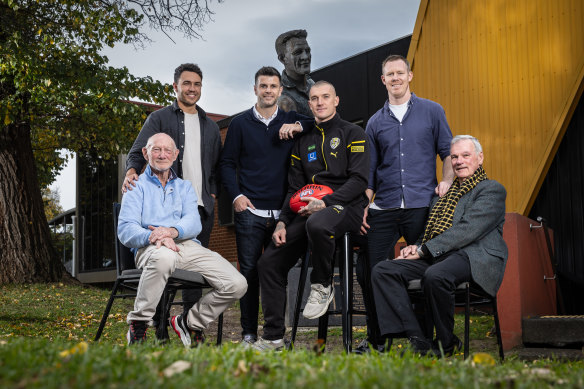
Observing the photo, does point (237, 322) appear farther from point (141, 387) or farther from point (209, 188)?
point (141, 387)

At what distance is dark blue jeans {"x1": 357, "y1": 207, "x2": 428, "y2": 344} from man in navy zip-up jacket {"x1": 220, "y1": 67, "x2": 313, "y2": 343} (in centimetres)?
72

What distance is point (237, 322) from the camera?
9.37m

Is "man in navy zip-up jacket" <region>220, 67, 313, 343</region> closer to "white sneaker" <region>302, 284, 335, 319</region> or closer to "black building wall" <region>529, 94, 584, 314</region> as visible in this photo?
"white sneaker" <region>302, 284, 335, 319</region>

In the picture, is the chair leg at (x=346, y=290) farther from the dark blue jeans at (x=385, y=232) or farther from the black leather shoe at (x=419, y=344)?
the black leather shoe at (x=419, y=344)

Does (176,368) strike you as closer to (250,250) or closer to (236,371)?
(236,371)

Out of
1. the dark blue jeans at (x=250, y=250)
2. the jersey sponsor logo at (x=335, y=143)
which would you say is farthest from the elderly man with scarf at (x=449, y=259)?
the dark blue jeans at (x=250, y=250)

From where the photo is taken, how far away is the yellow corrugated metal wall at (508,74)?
738 centimetres

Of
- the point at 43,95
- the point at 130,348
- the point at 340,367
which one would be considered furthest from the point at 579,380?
the point at 43,95

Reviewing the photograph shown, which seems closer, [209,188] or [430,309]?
[430,309]

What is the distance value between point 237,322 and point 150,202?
5.01 m

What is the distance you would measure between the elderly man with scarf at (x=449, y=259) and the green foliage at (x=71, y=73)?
9.02m

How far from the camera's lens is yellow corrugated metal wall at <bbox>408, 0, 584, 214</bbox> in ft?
24.2

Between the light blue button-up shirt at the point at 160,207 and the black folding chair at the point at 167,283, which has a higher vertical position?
the light blue button-up shirt at the point at 160,207

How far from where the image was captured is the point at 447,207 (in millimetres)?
4449
